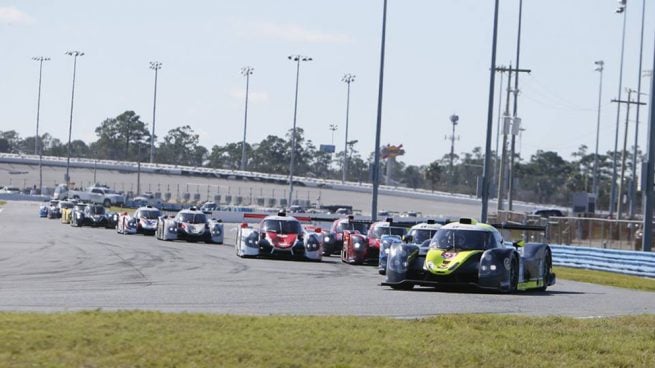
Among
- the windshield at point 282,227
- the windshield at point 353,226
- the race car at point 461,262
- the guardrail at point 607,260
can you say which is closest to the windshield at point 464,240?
the race car at point 461,262

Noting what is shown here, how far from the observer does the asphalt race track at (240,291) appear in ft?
57.7

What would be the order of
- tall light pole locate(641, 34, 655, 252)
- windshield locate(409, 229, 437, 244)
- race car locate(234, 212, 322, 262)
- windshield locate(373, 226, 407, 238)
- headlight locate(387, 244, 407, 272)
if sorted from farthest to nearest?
tall light pole locate(641, 34, 655, 252) < windshield locate(373, 226, 407, 238) < race car locate(234, 212, 322, 262) < windshield locate(409, 229, 437, 244) < headlight locate(387, 244, 407, 272)

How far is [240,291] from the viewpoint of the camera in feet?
68.6

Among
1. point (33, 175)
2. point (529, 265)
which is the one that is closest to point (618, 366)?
point (529, 265)

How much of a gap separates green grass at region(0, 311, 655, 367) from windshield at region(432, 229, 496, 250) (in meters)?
7.63

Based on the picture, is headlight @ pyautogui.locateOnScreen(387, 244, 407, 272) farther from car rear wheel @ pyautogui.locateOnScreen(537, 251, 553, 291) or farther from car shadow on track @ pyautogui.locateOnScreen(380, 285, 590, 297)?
car rear wheel @ pyautogui.locateOnScreen(537, 251, 553, 291)

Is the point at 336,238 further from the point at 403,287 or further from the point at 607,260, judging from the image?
the point at 403,287

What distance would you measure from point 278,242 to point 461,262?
12580 mm

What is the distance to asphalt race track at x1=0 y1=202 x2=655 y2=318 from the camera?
17.6 meters

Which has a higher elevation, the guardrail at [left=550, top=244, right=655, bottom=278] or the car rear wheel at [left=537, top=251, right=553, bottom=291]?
the car rear wheel at [left=537, top=251, right=553, bottom=291]

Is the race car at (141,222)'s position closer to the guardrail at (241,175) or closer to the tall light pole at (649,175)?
the tall light pole at (649,175)

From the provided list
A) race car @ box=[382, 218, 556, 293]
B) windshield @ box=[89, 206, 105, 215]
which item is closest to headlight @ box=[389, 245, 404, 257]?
race car @ box=[382, 218, 556, 293]

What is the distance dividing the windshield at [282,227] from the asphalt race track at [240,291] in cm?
151

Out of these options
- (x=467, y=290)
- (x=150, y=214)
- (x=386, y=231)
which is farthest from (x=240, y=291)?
(x=150, y=214)
